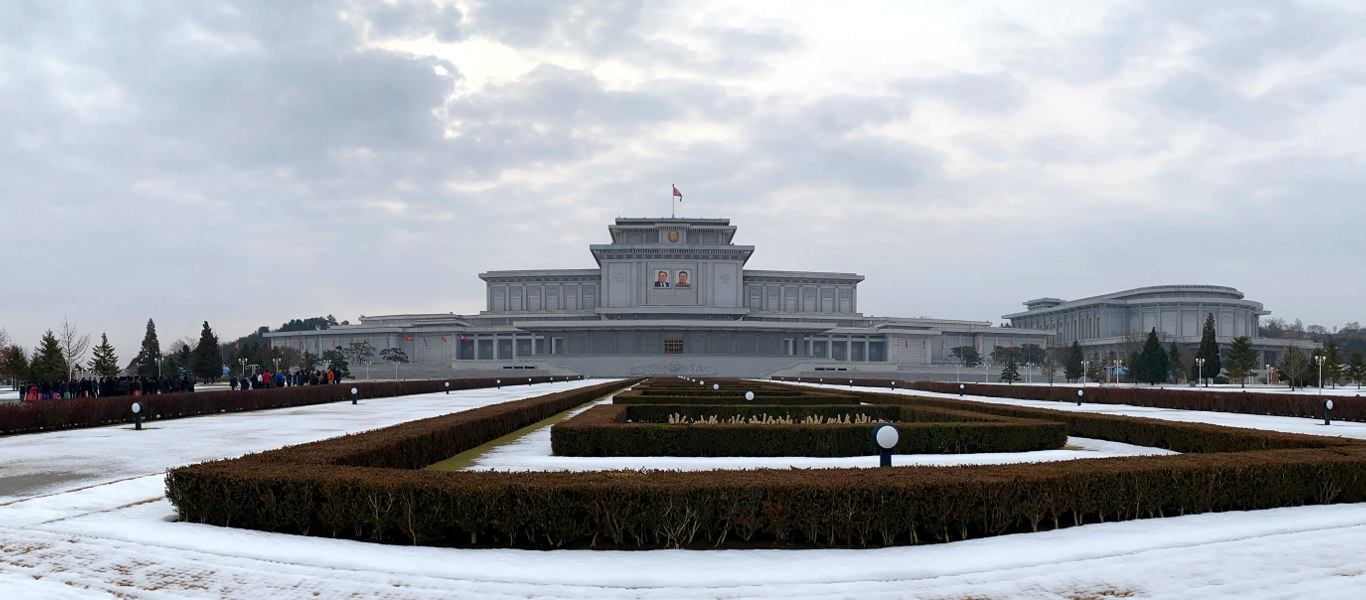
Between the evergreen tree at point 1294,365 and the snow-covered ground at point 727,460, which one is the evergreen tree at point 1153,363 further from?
the snow-covered ground at point 727,460

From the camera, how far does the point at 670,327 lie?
3334 inches

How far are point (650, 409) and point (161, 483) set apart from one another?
11715mm

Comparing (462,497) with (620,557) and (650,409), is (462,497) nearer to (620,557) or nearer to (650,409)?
(620,557)

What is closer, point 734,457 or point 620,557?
point 620,557

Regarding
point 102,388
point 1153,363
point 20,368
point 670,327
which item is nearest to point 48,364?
point 20,368

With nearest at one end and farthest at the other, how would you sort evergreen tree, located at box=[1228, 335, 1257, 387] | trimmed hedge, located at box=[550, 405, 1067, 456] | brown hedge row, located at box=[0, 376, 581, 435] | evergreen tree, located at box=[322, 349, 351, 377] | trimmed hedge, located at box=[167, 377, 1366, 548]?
trimmed hedge, located at box=[167, 377, 1366, 548] < trimmed hedge, located at box=[550, 405, 1067, 456] < brown hedge row, located at box=[0, 376, 581, 435] < evergreen tree, located at box=[1228, 335, 1257, 387] < evergreen tree, located at box=[322, 349, 351, 377]

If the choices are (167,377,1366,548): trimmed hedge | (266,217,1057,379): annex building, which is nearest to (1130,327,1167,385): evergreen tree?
(266,217,1057,379): annex building

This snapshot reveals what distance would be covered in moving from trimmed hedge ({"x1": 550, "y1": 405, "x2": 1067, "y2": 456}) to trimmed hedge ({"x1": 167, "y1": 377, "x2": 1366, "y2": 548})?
5874mm

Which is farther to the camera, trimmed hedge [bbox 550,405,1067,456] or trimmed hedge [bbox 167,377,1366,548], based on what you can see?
trimmed hedge [bbox 550,405,1067,456]

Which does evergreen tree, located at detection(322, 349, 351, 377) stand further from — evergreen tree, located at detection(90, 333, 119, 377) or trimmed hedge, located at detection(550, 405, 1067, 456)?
trimmed hedge, located at detection(550, 405, 1067, 456)

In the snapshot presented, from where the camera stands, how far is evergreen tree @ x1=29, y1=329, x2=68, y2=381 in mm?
50000

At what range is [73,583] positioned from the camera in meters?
6.36

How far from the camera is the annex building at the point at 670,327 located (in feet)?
276

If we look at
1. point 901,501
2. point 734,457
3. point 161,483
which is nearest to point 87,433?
point 161,483
